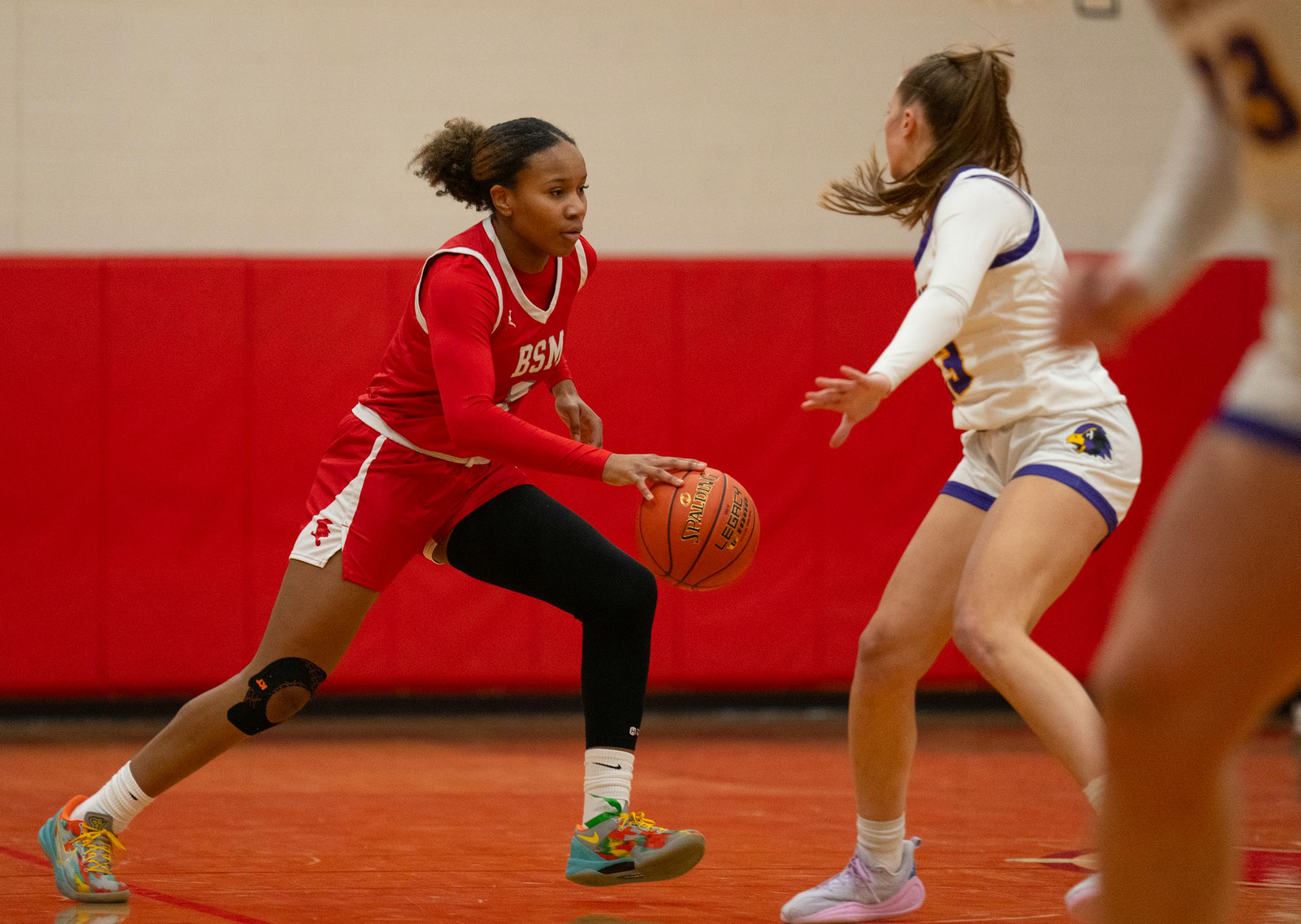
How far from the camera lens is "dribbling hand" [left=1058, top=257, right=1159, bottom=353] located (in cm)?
149

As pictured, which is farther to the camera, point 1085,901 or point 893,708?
point 893,708

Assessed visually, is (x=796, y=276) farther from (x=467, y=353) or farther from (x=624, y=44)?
(x=467, y=353)

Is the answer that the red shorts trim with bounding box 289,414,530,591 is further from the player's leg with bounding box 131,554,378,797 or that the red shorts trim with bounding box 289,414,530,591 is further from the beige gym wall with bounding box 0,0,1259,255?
the beige gym wall with bounding box 0,0,1259,255

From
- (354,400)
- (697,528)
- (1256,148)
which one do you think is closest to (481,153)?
(697,528)

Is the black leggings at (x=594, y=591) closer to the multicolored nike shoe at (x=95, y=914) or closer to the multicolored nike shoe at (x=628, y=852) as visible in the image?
the multicolored nike shoe at (x=628, y=852)

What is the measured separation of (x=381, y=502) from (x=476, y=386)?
40 centimetres

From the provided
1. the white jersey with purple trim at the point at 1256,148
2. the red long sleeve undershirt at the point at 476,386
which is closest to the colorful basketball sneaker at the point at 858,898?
the red long sleeve undershirt at the point at 476,386

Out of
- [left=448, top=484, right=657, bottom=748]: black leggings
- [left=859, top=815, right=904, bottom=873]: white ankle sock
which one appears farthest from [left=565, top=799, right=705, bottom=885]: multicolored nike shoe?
[left=859, top=815, right=904, bottom=873]: white ankle sock

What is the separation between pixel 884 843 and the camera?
10.1 feet

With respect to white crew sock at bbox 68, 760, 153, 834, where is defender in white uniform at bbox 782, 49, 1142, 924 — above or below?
above

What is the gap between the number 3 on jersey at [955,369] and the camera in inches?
121

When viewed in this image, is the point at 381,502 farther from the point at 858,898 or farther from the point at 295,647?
the point at 858,898

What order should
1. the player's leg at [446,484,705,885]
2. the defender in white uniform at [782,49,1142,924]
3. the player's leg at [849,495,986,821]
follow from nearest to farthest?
1. the defender in white uniform at [782,49,1142,924]
2. the player's leg at [849,495,986,821]
3. the player's leg at [446,484,705,885]

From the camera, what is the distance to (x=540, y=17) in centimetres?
754
